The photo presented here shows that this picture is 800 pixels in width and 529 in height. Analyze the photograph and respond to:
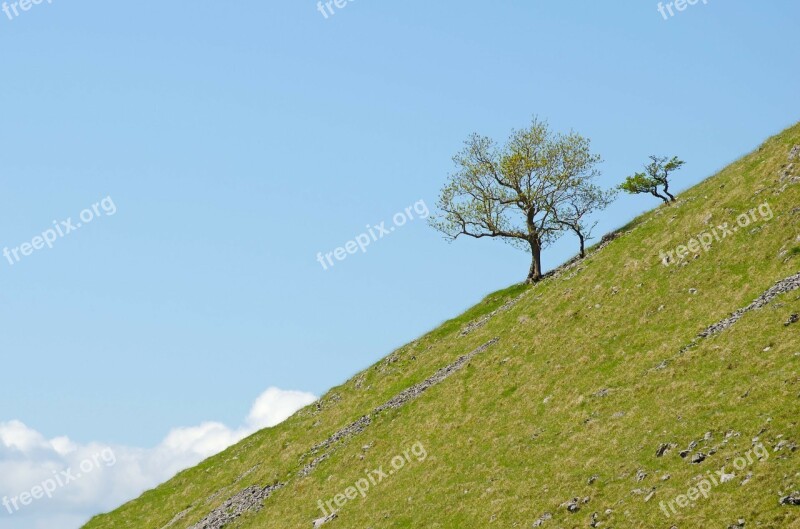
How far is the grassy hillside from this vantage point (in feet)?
120

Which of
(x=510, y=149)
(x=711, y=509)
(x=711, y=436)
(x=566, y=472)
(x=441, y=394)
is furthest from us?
(x=510, y=149)

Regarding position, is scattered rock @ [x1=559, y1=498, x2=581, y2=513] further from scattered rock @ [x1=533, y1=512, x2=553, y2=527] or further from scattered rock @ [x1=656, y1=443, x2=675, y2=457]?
scattered rock @ [x1=656, y1=443, x2=675, y2=457]

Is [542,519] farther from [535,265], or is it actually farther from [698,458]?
[535,265]

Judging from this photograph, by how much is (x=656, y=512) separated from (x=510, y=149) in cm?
5947

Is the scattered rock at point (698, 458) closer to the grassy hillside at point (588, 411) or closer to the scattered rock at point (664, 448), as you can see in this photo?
the grassy hillside at point (588, 411)

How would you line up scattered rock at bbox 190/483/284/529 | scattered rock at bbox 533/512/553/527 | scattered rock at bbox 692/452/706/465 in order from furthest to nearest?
scattered rock at bbox 190/483/284/529
scattered rock at bbox 533/512/553/527
scattered rock at bbox 692/452/706/465

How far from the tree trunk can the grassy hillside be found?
144 inches

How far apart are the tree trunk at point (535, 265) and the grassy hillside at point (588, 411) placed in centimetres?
367

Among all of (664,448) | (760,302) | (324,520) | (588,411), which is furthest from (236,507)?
(760,302)

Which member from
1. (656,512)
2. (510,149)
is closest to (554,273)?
(510,149)

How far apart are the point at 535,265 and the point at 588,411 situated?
3732 cm

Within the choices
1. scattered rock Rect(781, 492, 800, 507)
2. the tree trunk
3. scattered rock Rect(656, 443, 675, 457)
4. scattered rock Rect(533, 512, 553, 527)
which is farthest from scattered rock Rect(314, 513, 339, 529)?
the tree trunk

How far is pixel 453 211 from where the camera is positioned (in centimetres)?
9038

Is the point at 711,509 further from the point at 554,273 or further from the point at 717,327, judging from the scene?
the point at 554,273
